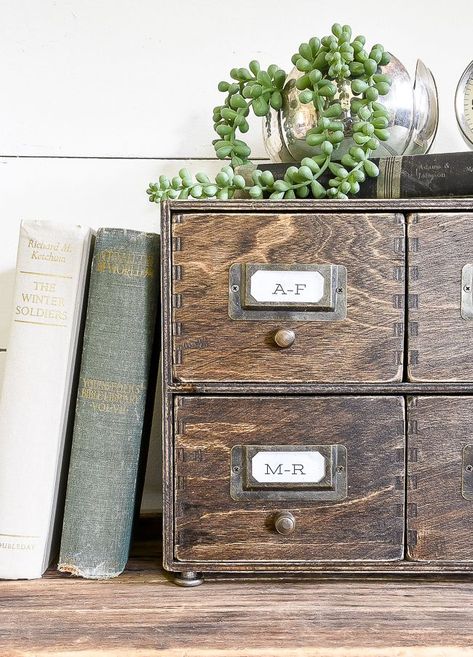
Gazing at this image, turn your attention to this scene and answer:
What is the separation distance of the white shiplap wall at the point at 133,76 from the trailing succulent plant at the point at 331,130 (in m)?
0.27

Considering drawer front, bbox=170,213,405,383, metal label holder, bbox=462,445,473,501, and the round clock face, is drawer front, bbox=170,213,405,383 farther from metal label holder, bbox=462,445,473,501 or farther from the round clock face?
the round clock face

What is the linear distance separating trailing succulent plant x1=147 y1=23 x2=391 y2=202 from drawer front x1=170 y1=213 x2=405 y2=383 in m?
0.04

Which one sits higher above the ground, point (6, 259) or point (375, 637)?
point (6, 259)

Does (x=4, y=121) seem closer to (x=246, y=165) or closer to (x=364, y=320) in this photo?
(x=246, y=165)

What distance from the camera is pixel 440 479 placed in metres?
0.78

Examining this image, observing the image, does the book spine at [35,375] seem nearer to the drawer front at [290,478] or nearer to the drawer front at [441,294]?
the drawer front at [290,478]

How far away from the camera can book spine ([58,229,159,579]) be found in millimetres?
807

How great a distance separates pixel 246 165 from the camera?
831mm

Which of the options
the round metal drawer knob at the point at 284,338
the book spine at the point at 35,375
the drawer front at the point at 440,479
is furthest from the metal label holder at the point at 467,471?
the book spine at the point at 35,375

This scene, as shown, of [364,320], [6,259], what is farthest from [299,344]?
[6,259]

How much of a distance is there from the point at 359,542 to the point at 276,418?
0.17 m

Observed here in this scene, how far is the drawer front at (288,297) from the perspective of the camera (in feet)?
2.49

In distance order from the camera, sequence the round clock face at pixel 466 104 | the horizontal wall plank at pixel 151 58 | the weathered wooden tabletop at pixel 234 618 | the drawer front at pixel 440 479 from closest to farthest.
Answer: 1. the weathered wooden tabletop at pixel 234 618
2. the drawer front at pixel 440 479
3. the round clock face at pixel 466 104
4. the horizontal wall plank at pixel 151 58

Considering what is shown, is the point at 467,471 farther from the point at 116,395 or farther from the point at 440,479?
the point at 116,395
